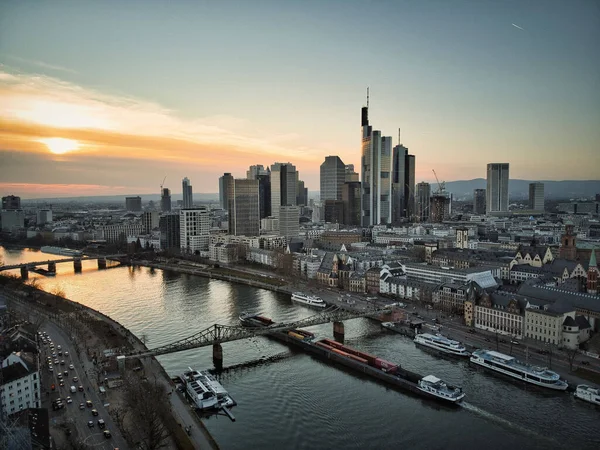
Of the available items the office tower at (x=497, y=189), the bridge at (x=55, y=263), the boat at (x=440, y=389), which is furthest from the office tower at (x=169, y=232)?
the office tower at (x=497, y=189)

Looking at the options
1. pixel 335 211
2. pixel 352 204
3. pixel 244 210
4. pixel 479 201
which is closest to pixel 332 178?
pixel 352 204

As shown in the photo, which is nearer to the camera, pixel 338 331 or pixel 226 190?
pixel 338 331

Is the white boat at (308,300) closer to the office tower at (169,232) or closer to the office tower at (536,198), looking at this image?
the office tower at (169,232)

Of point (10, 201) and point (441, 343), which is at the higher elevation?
point (10, 201)

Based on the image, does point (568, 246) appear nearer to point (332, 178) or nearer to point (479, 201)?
point (332, 178)

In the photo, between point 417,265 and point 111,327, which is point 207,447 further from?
point 417,265

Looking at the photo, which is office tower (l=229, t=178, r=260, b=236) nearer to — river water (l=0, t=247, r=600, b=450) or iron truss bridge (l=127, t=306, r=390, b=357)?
iron truss bridge (l=127, t=306, r=390, b=357)
